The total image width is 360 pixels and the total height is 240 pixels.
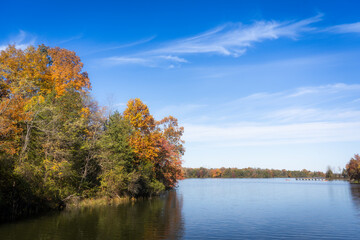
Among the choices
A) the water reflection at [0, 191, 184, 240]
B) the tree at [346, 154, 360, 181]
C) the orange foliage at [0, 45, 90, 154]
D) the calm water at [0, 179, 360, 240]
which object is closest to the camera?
the water reflection at [0, 191, 184, 240]

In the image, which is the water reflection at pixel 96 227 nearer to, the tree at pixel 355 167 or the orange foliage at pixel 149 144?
the orange foliage at pixel 149 144

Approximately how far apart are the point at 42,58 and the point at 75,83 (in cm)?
603

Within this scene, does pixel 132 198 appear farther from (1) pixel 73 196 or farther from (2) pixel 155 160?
(1) pixel 73 196

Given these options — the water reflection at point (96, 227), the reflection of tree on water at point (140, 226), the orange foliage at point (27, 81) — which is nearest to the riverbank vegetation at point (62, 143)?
the orange foliage at point (27, 81)

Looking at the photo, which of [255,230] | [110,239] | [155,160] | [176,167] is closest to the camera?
[110,239]

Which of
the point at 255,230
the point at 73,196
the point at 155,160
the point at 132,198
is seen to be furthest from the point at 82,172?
the point at 255,230

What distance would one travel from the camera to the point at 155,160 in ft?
160

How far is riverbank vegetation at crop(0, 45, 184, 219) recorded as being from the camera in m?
23.0

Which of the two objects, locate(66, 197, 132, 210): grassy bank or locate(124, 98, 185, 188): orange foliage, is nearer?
locate(66, 197, 132, 210): grassy bank

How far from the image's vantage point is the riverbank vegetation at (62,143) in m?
23.0

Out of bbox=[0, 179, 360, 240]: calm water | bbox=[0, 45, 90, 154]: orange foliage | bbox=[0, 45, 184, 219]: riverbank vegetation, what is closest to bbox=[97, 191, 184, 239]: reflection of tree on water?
bbox=[0, 179, 360, 240]: calm water

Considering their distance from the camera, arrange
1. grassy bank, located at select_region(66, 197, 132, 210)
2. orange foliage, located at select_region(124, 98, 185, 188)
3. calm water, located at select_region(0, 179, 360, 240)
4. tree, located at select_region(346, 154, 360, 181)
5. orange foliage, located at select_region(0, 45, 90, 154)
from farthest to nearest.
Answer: tree, located at select_region(346, 154, 360, 181) → orange foliage, located at select_region(124, 98, 185, 188) → grassy bank, located at select_region(66, 197, 132, 210) → orange foliage, located at select_region(0, 45, 90, 154) → calm water, located at select_region(0, 179, 360, 240)

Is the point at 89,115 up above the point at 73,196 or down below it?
above

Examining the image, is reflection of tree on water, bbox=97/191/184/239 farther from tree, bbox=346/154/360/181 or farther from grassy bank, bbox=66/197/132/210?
tree, bbox=346/154/360/181
